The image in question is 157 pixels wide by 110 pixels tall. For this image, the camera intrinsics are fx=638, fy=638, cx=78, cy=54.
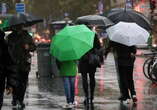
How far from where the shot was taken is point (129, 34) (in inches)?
580

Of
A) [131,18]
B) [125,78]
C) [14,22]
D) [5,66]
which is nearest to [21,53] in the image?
[14,22]

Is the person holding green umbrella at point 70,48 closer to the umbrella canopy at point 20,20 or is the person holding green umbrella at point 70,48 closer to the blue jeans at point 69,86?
the blue jeans at point 69,86

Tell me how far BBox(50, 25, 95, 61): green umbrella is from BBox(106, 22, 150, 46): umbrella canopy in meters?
0.97

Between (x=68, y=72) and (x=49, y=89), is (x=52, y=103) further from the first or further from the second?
(x=49, y=89)

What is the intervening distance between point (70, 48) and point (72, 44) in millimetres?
129

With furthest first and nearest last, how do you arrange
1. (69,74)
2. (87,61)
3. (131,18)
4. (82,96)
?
(82,96), (131,18), (87,61), (69,74)

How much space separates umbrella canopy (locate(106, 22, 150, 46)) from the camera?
14656mm

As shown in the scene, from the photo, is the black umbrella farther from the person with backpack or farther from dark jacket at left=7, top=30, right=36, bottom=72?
dark jacket at left=7, top=30, right=36, bottom=72

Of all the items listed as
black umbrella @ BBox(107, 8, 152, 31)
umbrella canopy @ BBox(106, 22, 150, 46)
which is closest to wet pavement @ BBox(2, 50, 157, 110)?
umbrella canopy @ BBox(106, 22, 150, 46)

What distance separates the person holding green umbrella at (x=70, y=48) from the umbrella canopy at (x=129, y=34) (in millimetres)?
889

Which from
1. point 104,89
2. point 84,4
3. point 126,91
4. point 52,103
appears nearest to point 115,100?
point 126,91

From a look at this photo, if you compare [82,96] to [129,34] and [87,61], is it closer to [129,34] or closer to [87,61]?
[87,61]

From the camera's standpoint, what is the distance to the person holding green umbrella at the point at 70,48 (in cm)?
1352

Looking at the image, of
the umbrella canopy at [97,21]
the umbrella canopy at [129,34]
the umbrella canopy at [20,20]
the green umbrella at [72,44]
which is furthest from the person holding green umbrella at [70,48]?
the umbrella canopy at [97,21]
